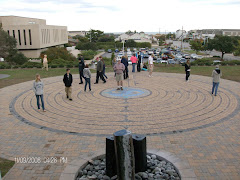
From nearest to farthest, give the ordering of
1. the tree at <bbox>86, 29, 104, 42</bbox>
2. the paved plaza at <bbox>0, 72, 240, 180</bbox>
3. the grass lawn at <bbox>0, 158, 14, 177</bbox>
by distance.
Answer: the grass lawn at <bbox>0, 158, 14, 177</bbox>
the paved plaza at <bbox>0, 72, 240, 180</bbox>
the tree at <bbox>86, 29, 104, 42</bbox>

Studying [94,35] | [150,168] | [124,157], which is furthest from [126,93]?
[94,35]

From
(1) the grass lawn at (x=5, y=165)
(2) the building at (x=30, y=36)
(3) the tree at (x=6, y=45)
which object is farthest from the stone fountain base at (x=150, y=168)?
Result: (2) the building at (x=30, y=36)

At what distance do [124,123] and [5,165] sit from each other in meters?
4.03

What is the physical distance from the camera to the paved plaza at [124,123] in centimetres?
593

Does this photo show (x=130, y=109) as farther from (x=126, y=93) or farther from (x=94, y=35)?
(x=94, y=35)

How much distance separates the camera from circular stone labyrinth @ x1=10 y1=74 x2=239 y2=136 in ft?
26.8

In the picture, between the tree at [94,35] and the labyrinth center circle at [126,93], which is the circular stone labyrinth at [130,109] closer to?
the labyrinth center circle at [126,93]

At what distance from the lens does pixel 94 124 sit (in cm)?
839

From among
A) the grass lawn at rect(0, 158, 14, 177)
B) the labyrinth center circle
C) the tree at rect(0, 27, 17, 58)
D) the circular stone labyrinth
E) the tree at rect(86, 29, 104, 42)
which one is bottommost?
the grass lawn at rect(0, 158, 14, 177)

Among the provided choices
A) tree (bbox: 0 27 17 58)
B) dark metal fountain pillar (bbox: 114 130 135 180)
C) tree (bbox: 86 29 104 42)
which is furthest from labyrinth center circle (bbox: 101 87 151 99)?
tree (bbox: 86 29 104 42)

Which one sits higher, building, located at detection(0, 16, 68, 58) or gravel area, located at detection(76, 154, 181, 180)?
building, located at detection(0, 16, 68, 58)

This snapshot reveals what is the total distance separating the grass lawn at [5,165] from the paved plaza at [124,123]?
13cm

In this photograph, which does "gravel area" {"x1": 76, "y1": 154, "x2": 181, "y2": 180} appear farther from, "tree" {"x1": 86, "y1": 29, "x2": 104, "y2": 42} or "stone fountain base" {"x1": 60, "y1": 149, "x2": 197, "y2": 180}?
"tree" {"x1": 86, "y1": 29, "x2": 104, "y2": 42}

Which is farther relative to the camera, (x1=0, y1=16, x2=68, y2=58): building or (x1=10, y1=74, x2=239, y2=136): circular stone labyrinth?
(x1=0, y1=16, x2=68, y2=58): building
